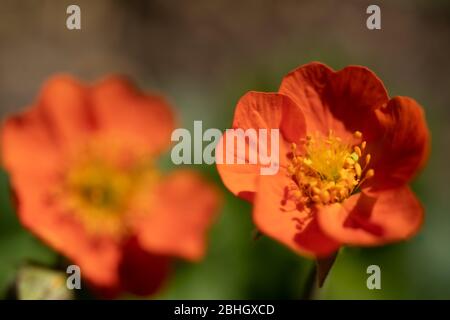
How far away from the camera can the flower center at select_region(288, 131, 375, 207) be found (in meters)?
1.20

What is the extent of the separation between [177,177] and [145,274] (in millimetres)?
286

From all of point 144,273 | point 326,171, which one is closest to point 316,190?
point 326,171

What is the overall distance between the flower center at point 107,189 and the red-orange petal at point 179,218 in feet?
0.12

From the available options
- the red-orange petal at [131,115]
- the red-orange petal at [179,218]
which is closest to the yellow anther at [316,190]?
the red-orange petal at [179,218]

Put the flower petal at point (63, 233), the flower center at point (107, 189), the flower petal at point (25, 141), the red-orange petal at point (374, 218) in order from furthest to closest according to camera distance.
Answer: the flower center at point (107, 189) → the flower petal at point (25, 141) → the flower petal at point (63, 233) → the red-orange petal at point (374, 218)

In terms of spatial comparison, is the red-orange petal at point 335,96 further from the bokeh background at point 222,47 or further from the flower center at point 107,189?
the bokeh background at point 222,47

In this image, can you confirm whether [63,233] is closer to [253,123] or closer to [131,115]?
[131,115]

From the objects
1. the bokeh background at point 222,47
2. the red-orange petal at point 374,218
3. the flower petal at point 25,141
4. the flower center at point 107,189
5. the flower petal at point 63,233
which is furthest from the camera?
the bokeh background at point 222,47

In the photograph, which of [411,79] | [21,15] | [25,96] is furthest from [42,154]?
[411,79]

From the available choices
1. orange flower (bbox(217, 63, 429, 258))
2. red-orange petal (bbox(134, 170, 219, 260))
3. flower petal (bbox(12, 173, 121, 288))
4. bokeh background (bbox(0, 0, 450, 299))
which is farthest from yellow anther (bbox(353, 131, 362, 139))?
bokeh background (bbox(0, 0, 450, 299))

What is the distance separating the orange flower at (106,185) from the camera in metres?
1.41

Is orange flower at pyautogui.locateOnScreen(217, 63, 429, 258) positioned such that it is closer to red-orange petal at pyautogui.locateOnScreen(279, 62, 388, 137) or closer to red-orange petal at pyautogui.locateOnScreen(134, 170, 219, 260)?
red-orange petal at pyautogui.locateOnScreen(279, 62, 388, 137)

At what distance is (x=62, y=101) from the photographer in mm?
1554
